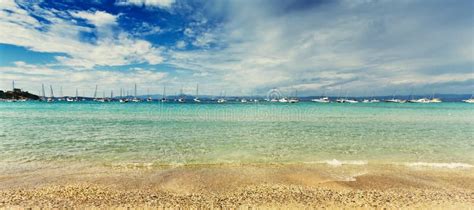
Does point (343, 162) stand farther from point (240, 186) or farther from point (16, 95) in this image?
point (16, 95)

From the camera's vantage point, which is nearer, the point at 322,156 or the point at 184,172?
the point at 184,172

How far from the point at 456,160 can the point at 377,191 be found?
9007 millimetres

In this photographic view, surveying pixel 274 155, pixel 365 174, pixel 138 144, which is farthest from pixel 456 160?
pixel 138 144

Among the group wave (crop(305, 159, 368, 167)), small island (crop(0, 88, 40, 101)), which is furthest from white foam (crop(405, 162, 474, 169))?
small island (crop(0, 88, 40, 101))

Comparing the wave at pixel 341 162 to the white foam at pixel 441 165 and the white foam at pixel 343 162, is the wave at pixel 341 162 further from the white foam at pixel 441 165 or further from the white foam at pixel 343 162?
the white foam at pixel 441 165

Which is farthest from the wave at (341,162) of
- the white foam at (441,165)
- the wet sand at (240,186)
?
the white foam at (441,165)

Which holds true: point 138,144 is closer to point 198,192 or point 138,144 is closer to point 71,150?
point 71,150

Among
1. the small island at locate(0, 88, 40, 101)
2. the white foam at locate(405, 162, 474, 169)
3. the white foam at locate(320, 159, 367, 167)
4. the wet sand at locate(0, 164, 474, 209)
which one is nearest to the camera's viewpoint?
the wet sand at locate(0, 164, 474, 209)

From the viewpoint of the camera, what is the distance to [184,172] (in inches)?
456

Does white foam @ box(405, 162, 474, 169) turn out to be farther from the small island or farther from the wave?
the small island

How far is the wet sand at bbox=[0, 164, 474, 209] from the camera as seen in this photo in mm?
8141

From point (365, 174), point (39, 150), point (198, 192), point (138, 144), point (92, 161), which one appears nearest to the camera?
point (198, 192)

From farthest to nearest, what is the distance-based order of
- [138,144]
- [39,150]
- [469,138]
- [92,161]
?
[469,138]
[138,144]
[39,150]
[92,161]

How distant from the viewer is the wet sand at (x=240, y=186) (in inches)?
320
